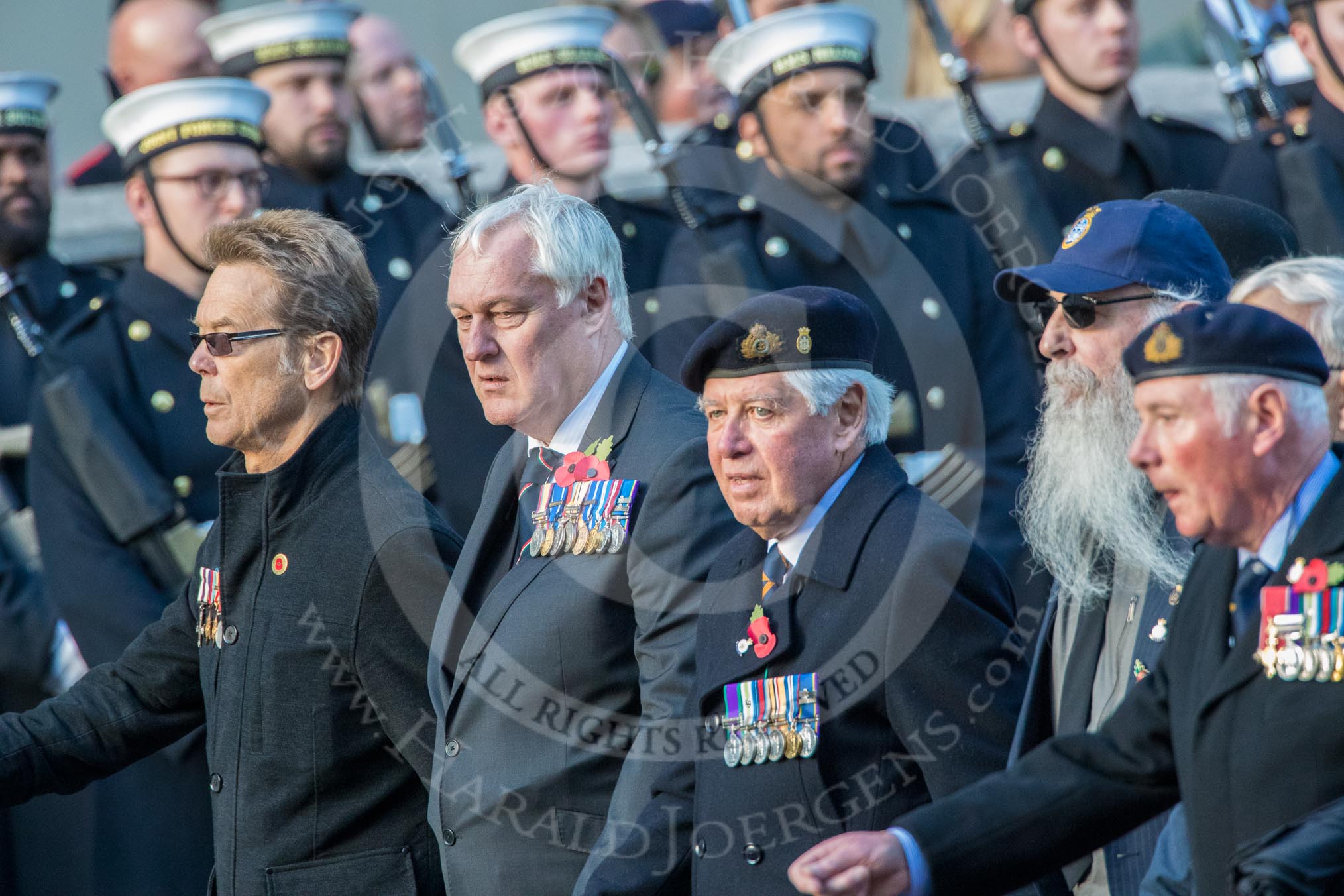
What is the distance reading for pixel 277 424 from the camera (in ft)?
13.6

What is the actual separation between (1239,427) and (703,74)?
5.17 m

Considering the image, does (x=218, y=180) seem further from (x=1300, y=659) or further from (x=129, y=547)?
(x=1300, y=659)

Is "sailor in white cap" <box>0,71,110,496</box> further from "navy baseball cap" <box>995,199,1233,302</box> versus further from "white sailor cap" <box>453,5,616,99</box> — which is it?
"navy baseball cap" <box>995,199,1233,302</box>

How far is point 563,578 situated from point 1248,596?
1.49 m

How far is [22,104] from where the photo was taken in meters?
6.85

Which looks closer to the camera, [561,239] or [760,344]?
[760,344]

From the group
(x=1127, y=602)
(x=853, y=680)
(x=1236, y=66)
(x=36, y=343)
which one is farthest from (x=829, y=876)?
(x=1236, y=66)

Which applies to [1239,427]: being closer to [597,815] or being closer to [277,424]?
[597,815]

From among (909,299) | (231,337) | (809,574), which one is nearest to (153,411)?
(231,337)

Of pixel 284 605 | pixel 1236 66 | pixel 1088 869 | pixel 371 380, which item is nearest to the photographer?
pixel 1088 869

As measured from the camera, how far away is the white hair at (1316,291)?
323cm

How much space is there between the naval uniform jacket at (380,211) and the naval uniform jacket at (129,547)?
663 mm

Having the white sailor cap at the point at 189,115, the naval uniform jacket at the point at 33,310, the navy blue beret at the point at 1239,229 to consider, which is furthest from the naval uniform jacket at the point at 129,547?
the navy blue beret at the point at 1239,229

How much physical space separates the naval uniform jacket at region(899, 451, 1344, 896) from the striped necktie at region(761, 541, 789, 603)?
28.6 inches
